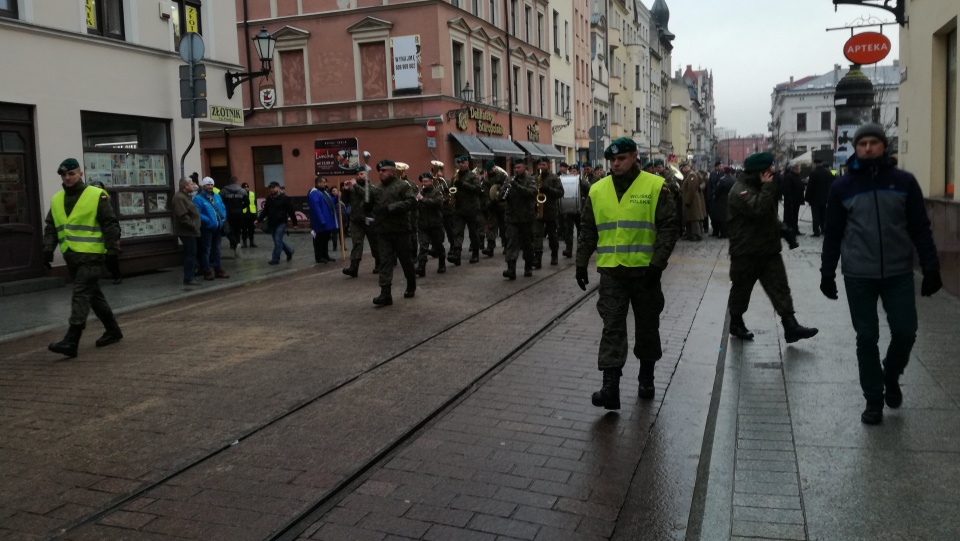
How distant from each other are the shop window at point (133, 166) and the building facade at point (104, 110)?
2 centimetres

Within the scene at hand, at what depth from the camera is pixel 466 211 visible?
1531 cm

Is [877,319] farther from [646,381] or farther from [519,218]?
[519,218]

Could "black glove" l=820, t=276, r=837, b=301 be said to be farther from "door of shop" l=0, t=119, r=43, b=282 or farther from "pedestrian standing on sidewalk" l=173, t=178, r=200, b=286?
"door of shop" l=0, t=119, r=43, b=282

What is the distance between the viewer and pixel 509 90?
119ft

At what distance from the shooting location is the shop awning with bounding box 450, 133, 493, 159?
2970cm

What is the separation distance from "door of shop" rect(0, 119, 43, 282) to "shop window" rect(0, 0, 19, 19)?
170 centimetres

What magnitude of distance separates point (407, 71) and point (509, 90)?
27.7ft

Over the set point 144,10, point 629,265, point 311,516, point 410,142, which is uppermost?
point 144,10

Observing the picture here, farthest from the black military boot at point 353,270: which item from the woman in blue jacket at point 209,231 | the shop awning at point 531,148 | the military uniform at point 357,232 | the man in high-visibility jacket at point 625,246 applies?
the shop awning at point 531,148

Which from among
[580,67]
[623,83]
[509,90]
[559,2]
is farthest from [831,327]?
[623,83]

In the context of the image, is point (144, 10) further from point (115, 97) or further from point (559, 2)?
point (559, 2)

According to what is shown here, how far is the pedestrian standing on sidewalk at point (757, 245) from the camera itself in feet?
24.3

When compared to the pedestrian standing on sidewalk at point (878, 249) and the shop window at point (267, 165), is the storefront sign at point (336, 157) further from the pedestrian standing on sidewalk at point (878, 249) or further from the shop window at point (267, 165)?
the pedestrian standing on sidewalk at point (878, 249)

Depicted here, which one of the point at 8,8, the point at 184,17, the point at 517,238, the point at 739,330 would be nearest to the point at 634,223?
the point at 739,330
